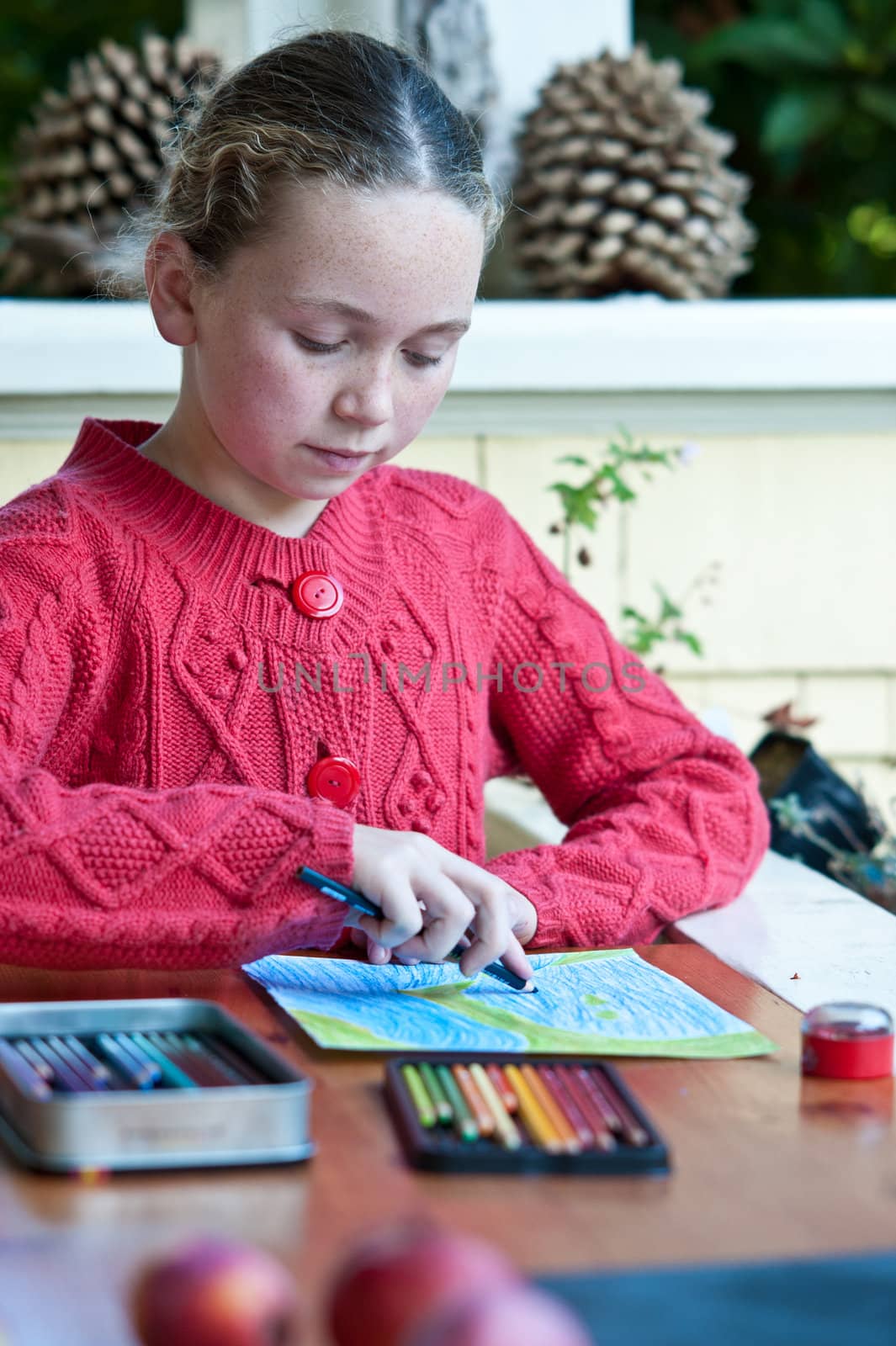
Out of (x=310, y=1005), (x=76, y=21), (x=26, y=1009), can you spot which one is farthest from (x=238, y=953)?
(x=76, y=21)

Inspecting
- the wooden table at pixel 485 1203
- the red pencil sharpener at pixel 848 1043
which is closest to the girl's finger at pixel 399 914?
the wooden table at pixel 485 1203

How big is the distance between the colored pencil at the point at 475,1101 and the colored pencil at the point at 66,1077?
16cm

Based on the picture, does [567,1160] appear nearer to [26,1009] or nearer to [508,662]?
[26,1009]

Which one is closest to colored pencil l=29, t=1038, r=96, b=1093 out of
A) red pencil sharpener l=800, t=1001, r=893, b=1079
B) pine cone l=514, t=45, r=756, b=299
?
red pencil sharpener l=800, t=1001, r=893, b=1079

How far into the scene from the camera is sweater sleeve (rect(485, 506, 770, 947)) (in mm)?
1174

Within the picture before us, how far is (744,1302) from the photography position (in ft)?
1.89

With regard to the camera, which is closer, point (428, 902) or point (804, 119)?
point (428, 902)

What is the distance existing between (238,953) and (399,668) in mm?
328

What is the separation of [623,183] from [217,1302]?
1681 mm

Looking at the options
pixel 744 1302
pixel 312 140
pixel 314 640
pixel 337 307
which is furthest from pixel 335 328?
pixel 744 1302

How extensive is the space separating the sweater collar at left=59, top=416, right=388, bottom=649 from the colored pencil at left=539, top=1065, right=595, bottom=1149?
0.50 meters

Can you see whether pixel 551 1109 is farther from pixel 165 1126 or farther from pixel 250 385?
pixel 250 385

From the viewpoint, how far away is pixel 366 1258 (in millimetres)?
444

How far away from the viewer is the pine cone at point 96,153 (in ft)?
6.17
